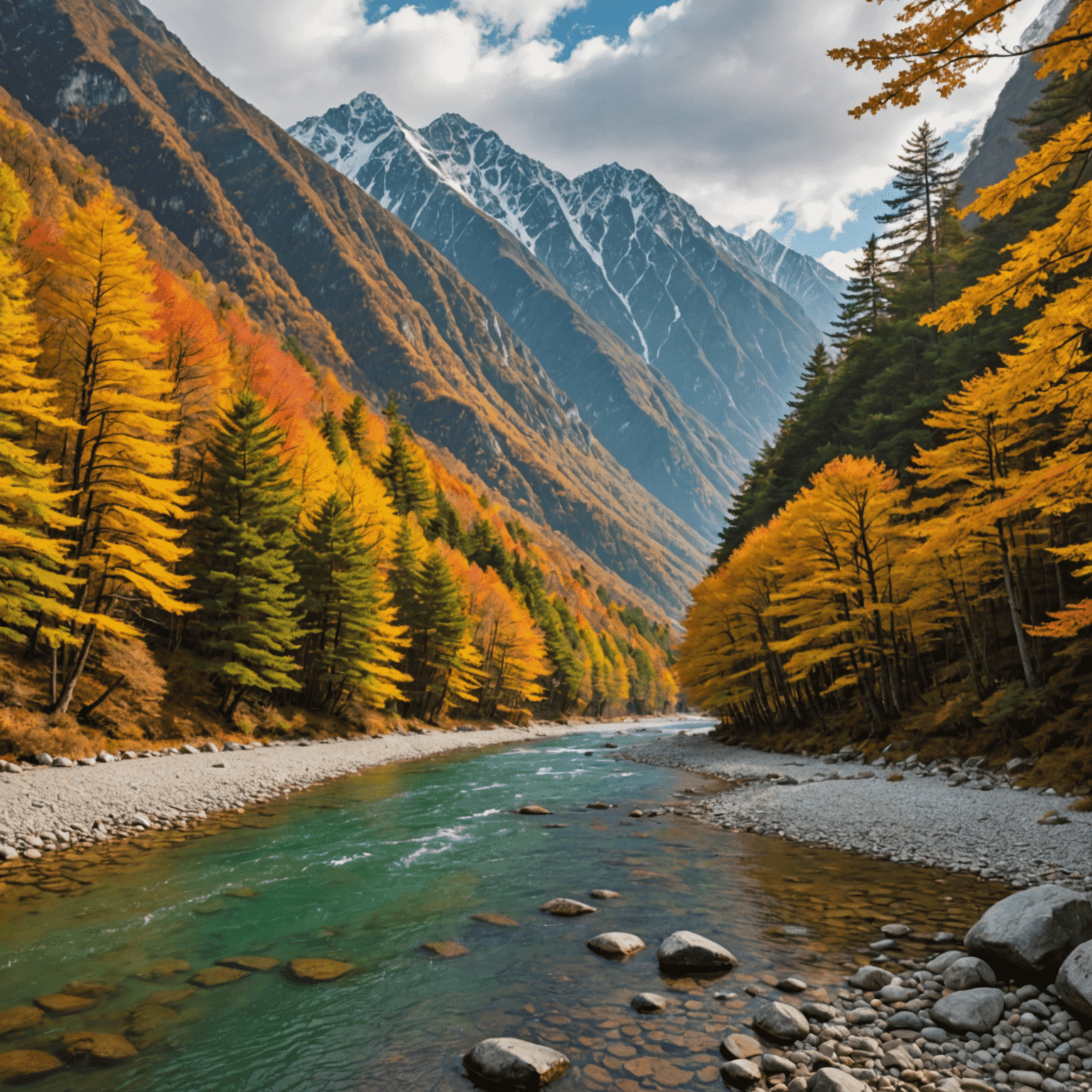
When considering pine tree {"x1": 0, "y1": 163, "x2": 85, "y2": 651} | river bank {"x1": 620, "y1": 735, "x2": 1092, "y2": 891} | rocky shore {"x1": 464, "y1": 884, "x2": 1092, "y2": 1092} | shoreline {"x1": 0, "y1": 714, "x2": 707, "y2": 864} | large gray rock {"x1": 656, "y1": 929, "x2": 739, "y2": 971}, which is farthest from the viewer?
pine tree {"x1": 0, "y1": 163, "x2": 85, "y2": 651}

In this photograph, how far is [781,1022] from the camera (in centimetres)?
695

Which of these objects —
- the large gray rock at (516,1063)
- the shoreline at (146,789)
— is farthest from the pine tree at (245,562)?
the large gray rock at (516,1063)

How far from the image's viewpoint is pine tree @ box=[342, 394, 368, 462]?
2680 inches

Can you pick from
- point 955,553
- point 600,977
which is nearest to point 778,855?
point 600,977

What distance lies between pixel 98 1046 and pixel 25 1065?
0.61 m

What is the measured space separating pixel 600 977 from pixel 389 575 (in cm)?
4491

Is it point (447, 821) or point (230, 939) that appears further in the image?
point (447, 821)

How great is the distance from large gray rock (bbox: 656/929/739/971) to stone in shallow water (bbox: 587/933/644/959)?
46 centimetres

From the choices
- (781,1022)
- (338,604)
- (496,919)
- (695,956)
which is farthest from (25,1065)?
(338,604)

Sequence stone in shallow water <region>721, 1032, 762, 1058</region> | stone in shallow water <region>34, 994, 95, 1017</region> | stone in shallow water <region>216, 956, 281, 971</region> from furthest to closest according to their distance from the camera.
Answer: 1. stone in shallow water <region>216, 956, 281, 971</region>
2. stone in shallow water <region>34, 994, 95, 1017</region>
3. stone in shallow water <region>721, 1032, 762, 1058</region>

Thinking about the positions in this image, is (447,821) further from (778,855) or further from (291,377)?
(291,377)

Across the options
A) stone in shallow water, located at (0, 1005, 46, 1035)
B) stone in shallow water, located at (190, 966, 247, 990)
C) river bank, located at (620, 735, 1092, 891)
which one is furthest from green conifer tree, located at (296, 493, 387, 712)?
stone in shallow water, located at (0, 1005, 46, 1035)

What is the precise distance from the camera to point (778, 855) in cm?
1491

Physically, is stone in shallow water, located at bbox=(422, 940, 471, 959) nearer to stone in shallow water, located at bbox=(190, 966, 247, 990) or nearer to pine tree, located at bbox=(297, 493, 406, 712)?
stone in shallow water, located at bbox=(190, 966, 247, 990)
